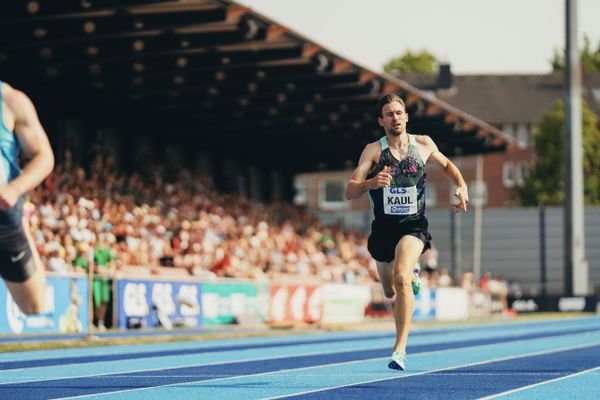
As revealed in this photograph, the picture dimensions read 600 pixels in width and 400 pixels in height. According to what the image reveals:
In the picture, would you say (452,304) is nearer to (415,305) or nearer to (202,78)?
(415,305)

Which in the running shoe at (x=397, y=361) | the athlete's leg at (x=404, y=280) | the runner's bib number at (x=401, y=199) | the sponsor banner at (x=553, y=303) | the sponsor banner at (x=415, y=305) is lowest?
the sponsor banner at (x=553, y=303)

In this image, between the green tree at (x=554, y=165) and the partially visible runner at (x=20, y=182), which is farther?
the green tree at (x=554, y=165)

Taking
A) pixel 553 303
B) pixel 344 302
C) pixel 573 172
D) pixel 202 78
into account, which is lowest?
pixel 553 303

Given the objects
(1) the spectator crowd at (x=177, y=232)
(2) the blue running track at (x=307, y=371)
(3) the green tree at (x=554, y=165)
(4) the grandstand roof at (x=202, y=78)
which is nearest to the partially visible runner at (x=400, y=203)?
(2) the blue running track at (x=307, y=371)

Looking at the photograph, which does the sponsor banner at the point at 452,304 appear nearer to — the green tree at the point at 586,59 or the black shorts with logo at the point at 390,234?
the black shorts with logo at the point at 390,234

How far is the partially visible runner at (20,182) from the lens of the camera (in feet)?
17.7

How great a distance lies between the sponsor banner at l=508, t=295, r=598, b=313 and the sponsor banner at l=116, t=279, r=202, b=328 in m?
20.8

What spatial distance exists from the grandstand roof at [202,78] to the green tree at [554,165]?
42.2 m

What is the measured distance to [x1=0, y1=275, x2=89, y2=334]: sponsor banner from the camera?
19431 mm

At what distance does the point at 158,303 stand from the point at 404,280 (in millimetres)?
13316

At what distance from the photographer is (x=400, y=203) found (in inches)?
417

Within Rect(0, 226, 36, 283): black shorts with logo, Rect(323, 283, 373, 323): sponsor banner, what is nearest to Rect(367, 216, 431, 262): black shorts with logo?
Rect(0, 226, 36, 283): black shorts with logo

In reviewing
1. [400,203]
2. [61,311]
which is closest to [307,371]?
[400,203]

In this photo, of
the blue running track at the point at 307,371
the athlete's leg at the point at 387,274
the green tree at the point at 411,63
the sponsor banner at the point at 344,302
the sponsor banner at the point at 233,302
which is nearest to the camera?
the blue running track at the point at 307,371
